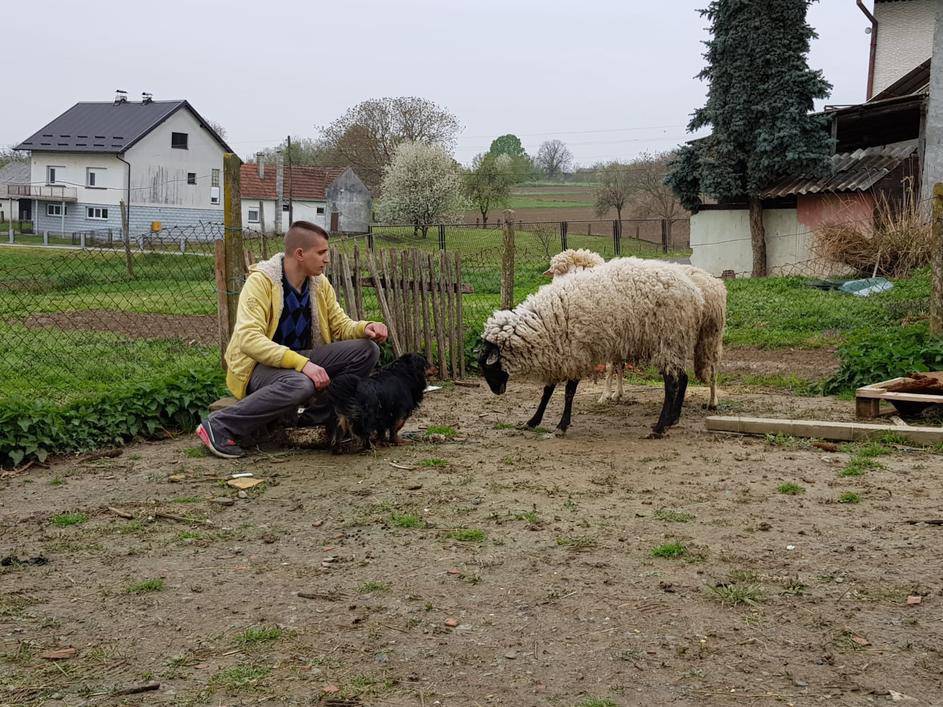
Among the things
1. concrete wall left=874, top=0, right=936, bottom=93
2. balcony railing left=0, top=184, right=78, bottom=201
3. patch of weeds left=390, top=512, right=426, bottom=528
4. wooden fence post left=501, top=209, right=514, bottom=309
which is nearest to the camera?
patch of weeds left=390, top=512, right=426, bottom=528

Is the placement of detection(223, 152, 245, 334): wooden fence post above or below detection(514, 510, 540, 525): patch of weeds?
above

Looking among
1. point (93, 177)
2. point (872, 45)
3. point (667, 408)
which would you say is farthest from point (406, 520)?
point (93, 177)

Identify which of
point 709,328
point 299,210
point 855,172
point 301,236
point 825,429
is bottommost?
point 825,429

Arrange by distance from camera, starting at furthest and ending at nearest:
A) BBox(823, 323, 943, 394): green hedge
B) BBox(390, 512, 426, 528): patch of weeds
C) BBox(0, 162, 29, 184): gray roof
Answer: BBox(0, 162, 29, 184): gray roof, BBox(823, 323, 943, 394): green hedge, BBox(390, 512, 426, 528): patch of weeds

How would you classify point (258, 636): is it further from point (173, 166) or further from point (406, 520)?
point (173, 166)

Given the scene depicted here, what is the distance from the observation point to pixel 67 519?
5.14 metres

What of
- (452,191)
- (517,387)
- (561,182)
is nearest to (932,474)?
(517,387)

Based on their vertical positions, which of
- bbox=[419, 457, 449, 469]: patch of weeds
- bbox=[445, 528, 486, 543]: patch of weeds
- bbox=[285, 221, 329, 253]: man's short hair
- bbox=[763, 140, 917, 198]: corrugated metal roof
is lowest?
bbox=[445, 528, 486, 543]: patch of weeds

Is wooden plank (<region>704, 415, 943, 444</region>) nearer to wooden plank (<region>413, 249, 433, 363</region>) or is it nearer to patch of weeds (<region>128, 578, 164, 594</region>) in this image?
wooden plank (<region>413, 249, 433, 363</region>)

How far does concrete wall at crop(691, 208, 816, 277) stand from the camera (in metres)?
22.8

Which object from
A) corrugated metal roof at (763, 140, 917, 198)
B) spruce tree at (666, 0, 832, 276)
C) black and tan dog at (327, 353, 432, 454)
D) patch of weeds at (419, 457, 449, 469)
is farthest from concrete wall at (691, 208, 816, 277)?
patch of weeds at (419, 457, 449, 469)

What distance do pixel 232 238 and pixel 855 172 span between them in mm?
18673

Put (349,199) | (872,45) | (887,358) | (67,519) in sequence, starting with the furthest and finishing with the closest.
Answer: (349,199)
(872,45)
(887,358)
(67,519)

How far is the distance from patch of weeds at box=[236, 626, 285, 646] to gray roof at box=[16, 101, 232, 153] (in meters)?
52.9
